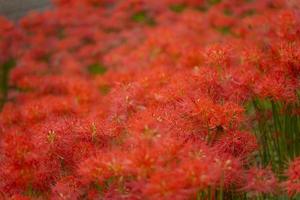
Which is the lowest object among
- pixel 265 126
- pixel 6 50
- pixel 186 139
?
pixel 6 50

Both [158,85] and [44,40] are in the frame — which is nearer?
[158,85]

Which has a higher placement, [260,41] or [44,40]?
[260,41]

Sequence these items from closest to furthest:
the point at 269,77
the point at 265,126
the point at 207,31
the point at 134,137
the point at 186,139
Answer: the point at 134,137 < the point at 186,139 < the point at 269,77 < the point at 265,126 < the point at 207,31

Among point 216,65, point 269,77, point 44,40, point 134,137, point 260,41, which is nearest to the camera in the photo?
point 134,137

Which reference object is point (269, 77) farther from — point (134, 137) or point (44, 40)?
point (44, 40)

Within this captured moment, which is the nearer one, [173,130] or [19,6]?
[173,130]

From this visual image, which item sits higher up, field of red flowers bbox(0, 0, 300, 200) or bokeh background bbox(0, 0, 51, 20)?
field of red flowers bbox(0, 0, 300, 200)

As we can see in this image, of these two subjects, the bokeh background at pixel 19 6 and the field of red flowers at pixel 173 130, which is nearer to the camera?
the field of red flowers at pixel 173 130

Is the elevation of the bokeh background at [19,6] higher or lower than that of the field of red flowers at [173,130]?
lower

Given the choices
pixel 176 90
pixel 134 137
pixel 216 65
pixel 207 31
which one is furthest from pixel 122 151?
pixel 207 31

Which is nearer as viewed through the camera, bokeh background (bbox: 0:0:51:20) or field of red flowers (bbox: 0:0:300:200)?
field of red flowers (bbox: 0:0:300:200)

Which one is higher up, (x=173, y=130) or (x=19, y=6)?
(x=173, y=130)
